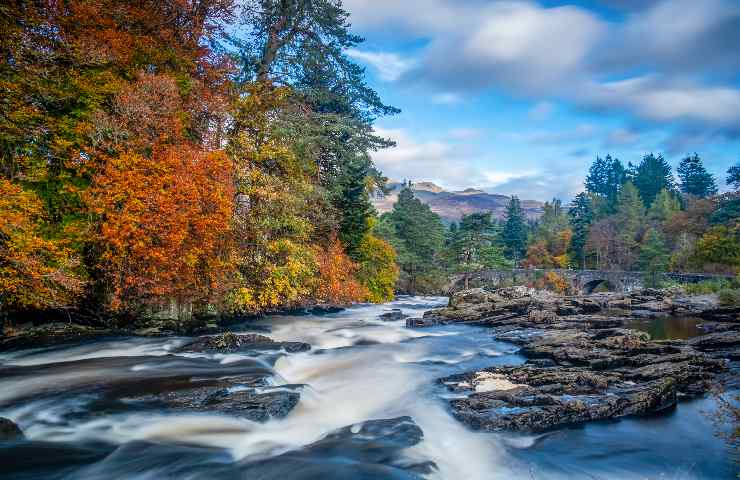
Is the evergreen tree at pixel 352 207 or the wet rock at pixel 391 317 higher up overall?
the evergreen tree at pixel 352 207

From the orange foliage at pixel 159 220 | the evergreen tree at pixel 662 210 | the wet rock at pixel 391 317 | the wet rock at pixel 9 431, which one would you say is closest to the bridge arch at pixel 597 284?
the evergreen tree at pixel 662 210

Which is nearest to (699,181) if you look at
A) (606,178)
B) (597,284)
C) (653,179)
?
(653,179)

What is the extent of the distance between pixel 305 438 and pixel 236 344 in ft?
21.9

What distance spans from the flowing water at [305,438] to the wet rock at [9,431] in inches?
8.4

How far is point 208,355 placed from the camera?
39.2 feet

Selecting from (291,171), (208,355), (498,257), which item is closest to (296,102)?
(291,171)

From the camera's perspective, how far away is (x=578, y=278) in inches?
2258

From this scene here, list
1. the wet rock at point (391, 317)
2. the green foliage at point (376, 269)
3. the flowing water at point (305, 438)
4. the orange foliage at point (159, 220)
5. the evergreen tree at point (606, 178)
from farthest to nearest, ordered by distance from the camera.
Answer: the evergreen tree at point (606, 178) → the green foliage at point (376, 269) → the wet rock at point (391, 317) → the orange foliage at point (159, 220) → the flowing water at point (305, 438)

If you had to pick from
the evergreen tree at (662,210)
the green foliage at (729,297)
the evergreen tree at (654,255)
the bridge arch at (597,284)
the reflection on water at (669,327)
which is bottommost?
the bridge arch at (597,284)

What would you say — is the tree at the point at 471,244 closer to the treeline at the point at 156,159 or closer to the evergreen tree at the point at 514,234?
the evergreen tree at the point at 514,234

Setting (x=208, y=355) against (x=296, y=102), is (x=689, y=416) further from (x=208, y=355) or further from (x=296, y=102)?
(x=296, y=102)

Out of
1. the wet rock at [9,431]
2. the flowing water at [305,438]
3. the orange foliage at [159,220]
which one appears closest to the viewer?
the flowing water at [305,438]

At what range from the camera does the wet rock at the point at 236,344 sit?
41.2 feet

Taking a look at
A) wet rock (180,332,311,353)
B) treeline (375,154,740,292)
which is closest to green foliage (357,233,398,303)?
treeline (375,154,740,292)
